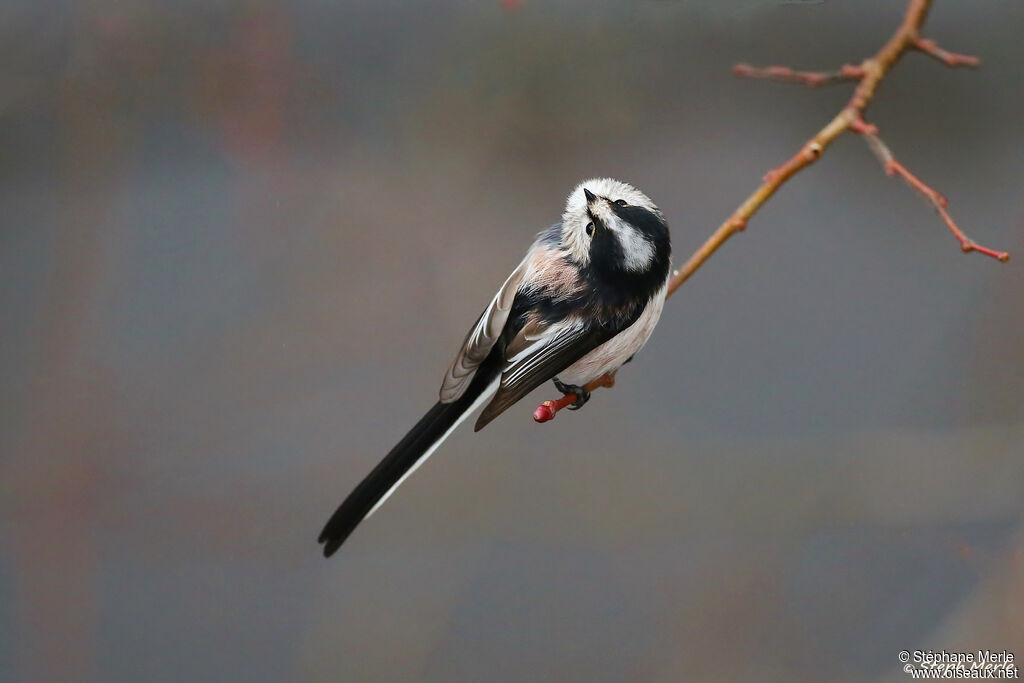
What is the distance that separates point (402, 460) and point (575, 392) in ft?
0.60

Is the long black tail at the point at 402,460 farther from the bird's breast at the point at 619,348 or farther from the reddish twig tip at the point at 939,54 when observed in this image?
the reddish twig tip at the point at 939,54

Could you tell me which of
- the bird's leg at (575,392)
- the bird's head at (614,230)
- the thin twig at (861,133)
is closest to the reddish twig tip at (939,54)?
the thin twig at (861,133)

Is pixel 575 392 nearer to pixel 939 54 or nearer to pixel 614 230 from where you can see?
pixel 614 230

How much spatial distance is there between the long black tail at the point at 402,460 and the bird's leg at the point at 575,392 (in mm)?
100

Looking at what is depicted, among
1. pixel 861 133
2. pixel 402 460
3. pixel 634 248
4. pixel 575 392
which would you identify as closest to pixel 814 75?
pixel 861 133

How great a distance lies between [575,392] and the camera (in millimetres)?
881

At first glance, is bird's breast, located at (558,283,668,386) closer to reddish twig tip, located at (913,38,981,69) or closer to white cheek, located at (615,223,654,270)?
white cheek, located at (615,223,654,270)

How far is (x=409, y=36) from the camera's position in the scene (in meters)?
1.56

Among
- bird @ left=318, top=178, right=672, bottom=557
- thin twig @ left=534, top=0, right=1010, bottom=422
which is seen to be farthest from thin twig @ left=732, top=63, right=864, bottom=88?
bird @ left=318, top=178, right=672, bottom=557

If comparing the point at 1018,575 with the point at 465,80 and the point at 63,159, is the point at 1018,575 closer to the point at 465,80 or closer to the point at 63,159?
the point at 465,80

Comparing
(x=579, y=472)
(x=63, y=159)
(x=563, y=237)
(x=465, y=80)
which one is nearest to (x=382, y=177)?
(x=465, y=80)

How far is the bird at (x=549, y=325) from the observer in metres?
0.77

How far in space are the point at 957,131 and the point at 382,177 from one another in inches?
37.1

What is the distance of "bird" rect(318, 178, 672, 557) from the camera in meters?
0.77
